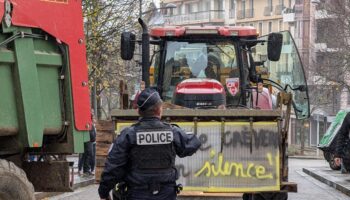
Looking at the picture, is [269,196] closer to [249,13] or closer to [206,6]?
[249,13]

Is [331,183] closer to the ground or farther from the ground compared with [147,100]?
closer to the ground

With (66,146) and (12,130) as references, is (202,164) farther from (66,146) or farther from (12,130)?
(12,130)

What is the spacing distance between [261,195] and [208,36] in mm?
2969

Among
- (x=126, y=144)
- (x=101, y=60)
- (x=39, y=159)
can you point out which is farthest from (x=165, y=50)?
(x=101, y=60)

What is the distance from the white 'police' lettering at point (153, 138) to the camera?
17.4ft

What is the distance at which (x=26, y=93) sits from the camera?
6535mm

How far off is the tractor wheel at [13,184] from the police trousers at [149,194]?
154 cm

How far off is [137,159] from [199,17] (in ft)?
247

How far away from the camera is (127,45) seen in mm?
10297

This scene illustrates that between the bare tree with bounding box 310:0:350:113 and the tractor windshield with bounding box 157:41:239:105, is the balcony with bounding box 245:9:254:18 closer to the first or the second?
the bare tree with bounding box 310:0:350:113

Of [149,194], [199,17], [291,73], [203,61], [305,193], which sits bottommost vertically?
[305,193]

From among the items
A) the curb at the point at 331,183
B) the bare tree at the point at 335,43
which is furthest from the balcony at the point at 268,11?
the curb at the point at 331,183

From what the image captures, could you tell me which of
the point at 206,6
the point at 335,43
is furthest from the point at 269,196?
the point at 206,6

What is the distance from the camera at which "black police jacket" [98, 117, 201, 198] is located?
527cm
